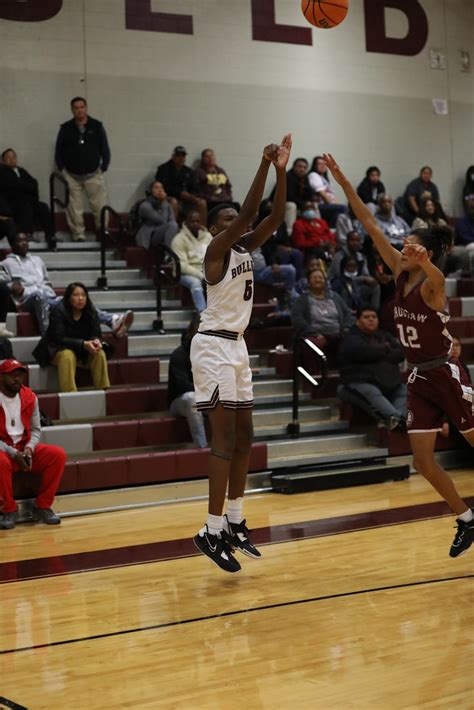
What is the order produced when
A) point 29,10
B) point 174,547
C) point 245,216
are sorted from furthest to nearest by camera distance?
1. point 29,10
2. point 174,547
3. point 245,216

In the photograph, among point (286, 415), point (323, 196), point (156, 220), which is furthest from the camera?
point (323, 196)

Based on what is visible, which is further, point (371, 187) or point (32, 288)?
point (371, 187)

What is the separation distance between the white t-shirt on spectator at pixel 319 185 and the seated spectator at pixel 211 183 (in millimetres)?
1408

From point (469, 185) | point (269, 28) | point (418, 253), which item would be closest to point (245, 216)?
point (418, 253)

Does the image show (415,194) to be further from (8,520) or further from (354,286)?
(8,520)

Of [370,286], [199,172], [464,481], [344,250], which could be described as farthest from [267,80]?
[464,481]

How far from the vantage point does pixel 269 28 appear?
48.9ft

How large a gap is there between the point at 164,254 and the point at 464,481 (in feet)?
15.6

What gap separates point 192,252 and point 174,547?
5797mm

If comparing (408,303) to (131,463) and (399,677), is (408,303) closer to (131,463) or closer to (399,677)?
(399,677)

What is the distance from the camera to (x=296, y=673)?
4.09m

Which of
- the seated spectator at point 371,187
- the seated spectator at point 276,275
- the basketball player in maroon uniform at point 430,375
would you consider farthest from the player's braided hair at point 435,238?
the seated spectator at point 371,187

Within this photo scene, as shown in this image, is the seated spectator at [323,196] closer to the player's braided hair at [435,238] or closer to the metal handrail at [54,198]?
the metal handrail at [54,198]

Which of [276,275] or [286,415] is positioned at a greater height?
[276,275]
